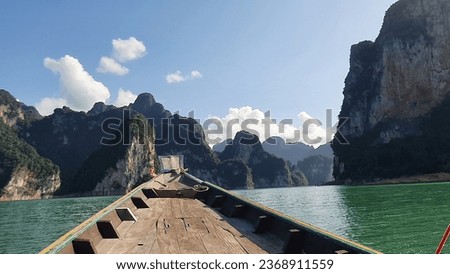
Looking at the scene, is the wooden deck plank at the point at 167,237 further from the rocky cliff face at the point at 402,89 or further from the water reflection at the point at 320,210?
the rocky cliff face at the point at 402,89

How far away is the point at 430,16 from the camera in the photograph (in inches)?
4921

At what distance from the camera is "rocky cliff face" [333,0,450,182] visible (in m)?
120

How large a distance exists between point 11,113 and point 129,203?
204269 millimetres

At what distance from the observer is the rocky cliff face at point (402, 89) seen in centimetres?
11981

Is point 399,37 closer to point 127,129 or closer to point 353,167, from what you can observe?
point 353,167

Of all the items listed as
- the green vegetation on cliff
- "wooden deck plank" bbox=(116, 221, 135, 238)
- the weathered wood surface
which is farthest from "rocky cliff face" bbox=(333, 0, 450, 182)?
the green vegetation on cliff

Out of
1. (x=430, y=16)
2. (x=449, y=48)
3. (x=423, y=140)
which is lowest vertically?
(x=423, y=140)

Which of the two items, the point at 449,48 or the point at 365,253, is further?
the point at 449,48

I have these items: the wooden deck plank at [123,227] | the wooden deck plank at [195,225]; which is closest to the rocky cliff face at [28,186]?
the wooden deck plank at [123,227]

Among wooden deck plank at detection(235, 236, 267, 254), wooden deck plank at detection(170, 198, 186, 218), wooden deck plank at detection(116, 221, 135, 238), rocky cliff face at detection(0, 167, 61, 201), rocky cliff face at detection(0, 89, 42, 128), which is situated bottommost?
rocky cliff face at detection(0, 167, 61, 201)

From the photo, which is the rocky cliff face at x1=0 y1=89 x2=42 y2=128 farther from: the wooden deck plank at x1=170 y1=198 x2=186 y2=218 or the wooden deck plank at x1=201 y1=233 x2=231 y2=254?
the wooden deck plank at x1=201 y1=233 x2=231 y2=254

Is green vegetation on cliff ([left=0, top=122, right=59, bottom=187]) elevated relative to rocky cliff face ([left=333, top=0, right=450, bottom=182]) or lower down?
lower down

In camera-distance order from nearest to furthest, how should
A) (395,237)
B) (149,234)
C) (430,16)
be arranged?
(149,234)
(395,237)
(430,16)

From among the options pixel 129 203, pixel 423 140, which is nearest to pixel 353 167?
pixel 423 140
